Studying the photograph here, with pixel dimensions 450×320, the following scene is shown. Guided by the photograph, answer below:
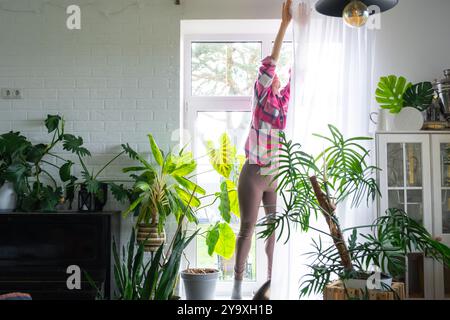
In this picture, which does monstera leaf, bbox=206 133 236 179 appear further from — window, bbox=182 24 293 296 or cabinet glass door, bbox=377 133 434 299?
cabinet glass door, bbox=377 133 434 299

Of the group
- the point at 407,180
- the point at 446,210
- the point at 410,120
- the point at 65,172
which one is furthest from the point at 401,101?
the point at 65,172

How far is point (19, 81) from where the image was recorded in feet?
12.5

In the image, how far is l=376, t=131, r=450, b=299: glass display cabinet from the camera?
10.8 feet

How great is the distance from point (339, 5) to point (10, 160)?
2.53 m

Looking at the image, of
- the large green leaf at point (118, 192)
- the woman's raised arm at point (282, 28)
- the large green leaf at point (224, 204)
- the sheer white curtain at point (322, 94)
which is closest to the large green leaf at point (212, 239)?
the large green leaf at point (224, 204)

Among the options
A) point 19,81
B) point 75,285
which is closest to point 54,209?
point 75,285

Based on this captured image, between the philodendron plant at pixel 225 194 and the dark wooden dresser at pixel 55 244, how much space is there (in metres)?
0.75

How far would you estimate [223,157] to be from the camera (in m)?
3.62

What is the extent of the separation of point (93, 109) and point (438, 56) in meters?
2.78

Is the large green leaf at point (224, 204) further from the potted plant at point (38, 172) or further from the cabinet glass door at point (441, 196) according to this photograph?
the cabinet glass door at point (441, 196)

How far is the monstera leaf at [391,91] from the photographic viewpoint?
3459 mm

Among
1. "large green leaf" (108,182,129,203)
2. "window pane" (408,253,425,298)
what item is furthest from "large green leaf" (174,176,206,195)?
"window pane" (408,253,425,298)

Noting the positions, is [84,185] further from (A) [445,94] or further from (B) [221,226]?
(A) [445,94]

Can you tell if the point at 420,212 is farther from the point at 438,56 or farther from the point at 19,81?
the point at 19,81
